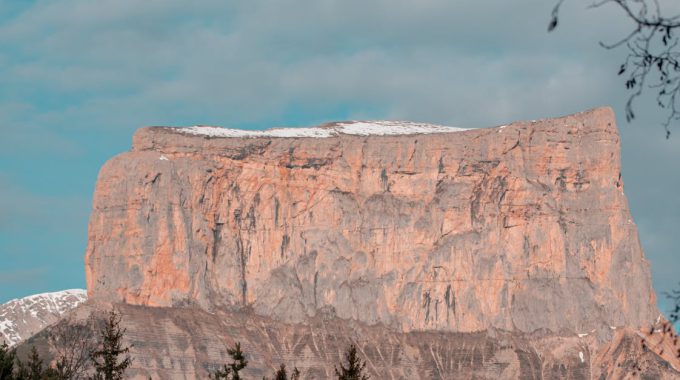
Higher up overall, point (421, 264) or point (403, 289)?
point (421, 264)

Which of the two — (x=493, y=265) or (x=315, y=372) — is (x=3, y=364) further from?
(x=493, y=265)

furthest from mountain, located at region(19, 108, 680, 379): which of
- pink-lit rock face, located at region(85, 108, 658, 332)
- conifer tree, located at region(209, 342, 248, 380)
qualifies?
conifer tree, located at region(209, 342, 248, 380)

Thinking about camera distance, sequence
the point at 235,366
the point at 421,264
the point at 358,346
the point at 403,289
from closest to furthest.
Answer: the point at 235,366 < the point at 358,346 < the point at 403,289 < the point at 421,264

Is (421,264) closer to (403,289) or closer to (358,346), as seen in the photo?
(403,289)

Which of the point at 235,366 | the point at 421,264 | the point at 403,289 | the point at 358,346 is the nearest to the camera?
the point at 235,366

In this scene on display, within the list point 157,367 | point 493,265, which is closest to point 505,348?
point 493,265

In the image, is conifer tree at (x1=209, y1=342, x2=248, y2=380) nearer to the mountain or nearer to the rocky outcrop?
the rocky outcrop

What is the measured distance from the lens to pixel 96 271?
634ft

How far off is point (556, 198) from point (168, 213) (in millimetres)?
48015

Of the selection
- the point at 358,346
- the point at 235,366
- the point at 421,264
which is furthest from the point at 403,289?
the point at 235,366

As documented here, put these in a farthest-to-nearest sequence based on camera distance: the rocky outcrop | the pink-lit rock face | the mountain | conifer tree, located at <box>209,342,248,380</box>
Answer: the pink-lit rock face < the mountain < the rocky outcrop < conifer tree, located at <box>209,342,248,380</box>

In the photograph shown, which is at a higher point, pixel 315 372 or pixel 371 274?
pixel 371 274

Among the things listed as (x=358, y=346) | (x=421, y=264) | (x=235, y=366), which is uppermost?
(x=421, y=264)

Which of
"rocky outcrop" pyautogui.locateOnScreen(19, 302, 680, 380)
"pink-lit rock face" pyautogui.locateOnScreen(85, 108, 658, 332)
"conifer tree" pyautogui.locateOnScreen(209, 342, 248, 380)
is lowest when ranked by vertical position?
"conifer tree" pyautogui.locateOnScreen(209, 342, 248, 380)
